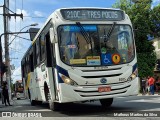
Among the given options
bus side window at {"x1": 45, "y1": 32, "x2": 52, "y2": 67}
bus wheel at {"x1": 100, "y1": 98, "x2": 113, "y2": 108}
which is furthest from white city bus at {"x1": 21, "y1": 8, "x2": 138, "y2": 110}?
bus wheel at {"x1": 100, "y1": 98, "x2": 113, "y2": 108}

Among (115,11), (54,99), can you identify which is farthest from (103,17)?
(54,99)

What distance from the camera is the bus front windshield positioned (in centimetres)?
1241

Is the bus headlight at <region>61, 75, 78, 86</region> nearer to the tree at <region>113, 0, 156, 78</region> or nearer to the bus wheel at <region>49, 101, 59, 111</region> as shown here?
the bus wheel at <region>49, 101, 59, 111</region>

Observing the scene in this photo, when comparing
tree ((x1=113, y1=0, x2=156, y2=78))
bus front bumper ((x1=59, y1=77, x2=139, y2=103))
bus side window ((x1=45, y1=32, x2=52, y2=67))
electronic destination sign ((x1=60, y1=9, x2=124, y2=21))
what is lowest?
bus front bumper ((x1=59, y1=77, x2=139, y2=103))

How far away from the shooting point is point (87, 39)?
12586 mm

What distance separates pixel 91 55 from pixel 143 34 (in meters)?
31.3

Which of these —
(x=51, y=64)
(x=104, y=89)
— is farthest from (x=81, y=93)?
(x=51, y=64)

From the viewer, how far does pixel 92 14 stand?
43.1 feet

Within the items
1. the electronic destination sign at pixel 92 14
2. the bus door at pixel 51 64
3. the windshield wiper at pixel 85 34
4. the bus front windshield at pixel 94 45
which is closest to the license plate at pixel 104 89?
the bus front windshield at pixel 94 45

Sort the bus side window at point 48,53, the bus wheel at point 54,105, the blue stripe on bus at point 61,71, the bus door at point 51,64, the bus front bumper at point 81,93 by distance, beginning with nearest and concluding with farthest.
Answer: the bus front bumper at point 81,93
the blue stripe on bus at point 61,71
the bus door at point 51,64
the bus side window at point 48,53
the bus wheel at point 54,105

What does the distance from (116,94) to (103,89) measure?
1.67 feet

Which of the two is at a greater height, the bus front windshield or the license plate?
the bus front windshield

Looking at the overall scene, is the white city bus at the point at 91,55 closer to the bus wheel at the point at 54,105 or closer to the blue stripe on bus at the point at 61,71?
the blue stripe on bus at the point at 61,71

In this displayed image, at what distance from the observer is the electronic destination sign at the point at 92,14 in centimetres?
1294
